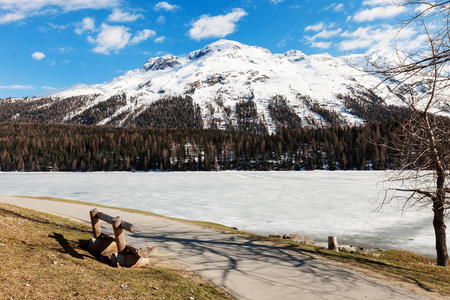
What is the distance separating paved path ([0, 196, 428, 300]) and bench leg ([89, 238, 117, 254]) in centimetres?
210

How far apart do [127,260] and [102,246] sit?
1.91 m

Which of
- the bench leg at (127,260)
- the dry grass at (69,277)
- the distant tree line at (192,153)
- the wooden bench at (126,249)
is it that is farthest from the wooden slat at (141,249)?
the distant tree line at (192,153)

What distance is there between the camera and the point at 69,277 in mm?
6809

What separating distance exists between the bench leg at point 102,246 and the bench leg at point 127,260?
120cm

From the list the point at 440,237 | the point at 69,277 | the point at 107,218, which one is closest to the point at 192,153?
the point at 440,237

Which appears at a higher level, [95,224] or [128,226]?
[128,226]

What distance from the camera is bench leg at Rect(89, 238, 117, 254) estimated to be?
1000cm

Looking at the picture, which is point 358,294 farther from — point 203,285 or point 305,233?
point 305,233

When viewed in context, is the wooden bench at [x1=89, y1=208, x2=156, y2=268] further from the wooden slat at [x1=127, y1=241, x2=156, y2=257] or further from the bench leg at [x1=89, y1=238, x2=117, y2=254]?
the bench leg at [x1=89, y1=238, x2=117, y2=254]

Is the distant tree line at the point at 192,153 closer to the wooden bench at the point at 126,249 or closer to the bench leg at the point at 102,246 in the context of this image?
the bench leg at the point at 102,246

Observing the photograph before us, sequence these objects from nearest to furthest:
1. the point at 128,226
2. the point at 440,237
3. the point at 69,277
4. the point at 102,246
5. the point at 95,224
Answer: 1. the point at 69,277
2. the point at 128,226
3. the point at 102,246
4. the point at 95,224
5. the point at 440,237

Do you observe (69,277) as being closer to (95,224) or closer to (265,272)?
(95,224)

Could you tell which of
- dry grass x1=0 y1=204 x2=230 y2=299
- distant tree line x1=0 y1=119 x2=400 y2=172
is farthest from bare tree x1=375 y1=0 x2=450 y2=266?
distant tree line x1=0 y1=119 x2=400 y2=172

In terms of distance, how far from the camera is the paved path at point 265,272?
763cm
